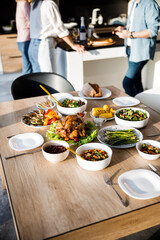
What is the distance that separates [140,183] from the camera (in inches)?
38.4

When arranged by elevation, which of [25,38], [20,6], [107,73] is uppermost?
[20,6]

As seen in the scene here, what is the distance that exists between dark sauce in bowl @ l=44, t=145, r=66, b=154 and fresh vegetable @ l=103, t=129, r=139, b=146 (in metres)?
0.24

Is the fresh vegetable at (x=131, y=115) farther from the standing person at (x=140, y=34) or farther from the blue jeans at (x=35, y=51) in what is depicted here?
the blue jeans at (x=35, y=51)

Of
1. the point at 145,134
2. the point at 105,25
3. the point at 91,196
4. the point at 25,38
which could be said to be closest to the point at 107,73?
the point at 25,38

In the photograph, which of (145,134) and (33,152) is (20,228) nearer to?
(33,152)

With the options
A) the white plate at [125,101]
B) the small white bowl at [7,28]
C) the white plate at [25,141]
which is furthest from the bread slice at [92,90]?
the small white bowl at [7,28]

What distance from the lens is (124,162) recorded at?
111 cm

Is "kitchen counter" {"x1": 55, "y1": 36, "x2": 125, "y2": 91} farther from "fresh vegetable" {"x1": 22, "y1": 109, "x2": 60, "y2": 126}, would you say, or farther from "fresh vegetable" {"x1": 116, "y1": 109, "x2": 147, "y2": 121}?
"fresh vegetable" {"x1": 116, "y1": 109, "x2": 147, "y2": 121}

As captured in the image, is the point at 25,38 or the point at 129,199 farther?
the point at 25,38

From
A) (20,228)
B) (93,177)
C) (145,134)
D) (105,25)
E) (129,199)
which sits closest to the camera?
(20,228)

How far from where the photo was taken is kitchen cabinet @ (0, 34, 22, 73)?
474 centimetres

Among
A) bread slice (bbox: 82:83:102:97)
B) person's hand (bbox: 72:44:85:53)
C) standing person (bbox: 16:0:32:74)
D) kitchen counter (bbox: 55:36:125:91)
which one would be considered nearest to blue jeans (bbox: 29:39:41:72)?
Result: kitchen counter (bbox: 55:36:125:91)

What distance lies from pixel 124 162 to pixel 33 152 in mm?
442

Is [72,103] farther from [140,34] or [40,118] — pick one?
[140,34]
